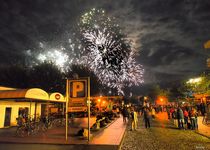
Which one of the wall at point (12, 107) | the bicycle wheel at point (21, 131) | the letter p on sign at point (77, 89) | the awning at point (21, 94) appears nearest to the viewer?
the letter p on sign at point (77, 89)

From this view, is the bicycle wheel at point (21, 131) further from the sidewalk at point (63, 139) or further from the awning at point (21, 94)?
the awning at point (21, 94)

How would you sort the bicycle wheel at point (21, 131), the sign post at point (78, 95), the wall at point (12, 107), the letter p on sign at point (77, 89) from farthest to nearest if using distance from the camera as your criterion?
the wall at point (12, 107) → the bicycle wheel at point (21, 131) → the letter p on sign at point (77, 89) → the sign post at point (78, 95)

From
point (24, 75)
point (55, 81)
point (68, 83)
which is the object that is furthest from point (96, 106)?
point (68, 83)

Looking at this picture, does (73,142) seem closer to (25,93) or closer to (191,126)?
(25,93)

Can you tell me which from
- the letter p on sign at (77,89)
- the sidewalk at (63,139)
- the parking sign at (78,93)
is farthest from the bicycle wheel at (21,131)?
the letter p on sign at (77,89)

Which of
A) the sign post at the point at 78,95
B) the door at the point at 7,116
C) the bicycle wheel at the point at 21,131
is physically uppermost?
the sign post at the point at 78,95

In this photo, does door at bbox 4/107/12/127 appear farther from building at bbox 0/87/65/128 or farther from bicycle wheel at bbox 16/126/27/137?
bicycle wheel at bbox 16/126/27/137

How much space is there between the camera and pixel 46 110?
2841cm

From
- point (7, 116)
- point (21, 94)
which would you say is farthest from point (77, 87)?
point (7, 116)

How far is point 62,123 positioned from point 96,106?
22316 millimetres

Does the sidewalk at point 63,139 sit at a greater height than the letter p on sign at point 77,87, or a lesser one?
lesser

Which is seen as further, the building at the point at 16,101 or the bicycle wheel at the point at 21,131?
the building at the point at 16,101

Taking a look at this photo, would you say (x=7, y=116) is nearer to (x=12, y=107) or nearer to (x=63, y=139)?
→ (x=12, y=107)

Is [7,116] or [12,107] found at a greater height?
[12,107]
